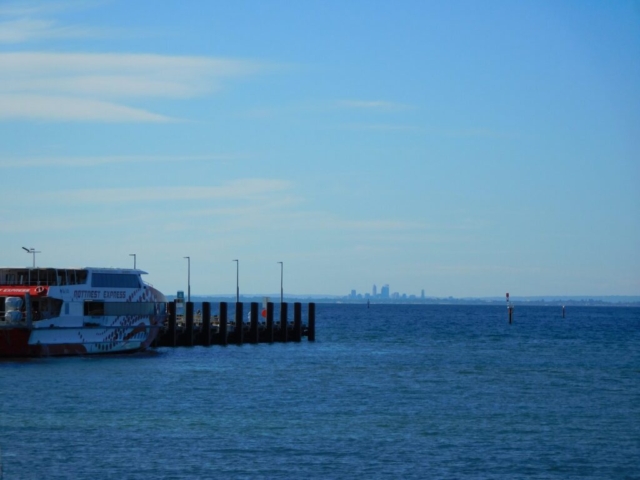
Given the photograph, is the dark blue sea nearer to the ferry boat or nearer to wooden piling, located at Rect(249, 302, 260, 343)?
the ferry boat

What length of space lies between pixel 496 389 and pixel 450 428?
1566 centimetres

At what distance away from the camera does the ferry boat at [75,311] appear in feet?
211

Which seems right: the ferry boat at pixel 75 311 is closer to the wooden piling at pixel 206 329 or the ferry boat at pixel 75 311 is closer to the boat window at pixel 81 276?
the boat window at pixel 81 276

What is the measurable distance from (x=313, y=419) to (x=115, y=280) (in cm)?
3174

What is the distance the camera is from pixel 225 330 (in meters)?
87.3

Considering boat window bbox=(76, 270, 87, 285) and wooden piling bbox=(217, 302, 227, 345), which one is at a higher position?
boat window bbox=(76, 270, 87, 285)

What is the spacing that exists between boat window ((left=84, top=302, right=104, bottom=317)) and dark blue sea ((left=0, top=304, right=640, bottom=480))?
3.01 meters

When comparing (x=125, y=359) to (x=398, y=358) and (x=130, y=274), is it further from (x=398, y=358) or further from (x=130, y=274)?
(x=398, y=358)

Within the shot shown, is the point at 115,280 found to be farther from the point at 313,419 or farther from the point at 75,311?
the point at 313,419

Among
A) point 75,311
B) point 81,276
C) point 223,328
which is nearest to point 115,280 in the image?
point 81,276

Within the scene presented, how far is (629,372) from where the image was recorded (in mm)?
68375

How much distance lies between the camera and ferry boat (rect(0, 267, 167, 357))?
6419 centimetres

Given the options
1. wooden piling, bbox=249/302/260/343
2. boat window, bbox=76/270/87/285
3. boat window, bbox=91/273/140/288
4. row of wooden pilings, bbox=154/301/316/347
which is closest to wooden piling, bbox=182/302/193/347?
row of wooden pilings, bbox=154/301/316/347

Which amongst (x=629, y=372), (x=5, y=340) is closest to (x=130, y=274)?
(x=5, y=340)
